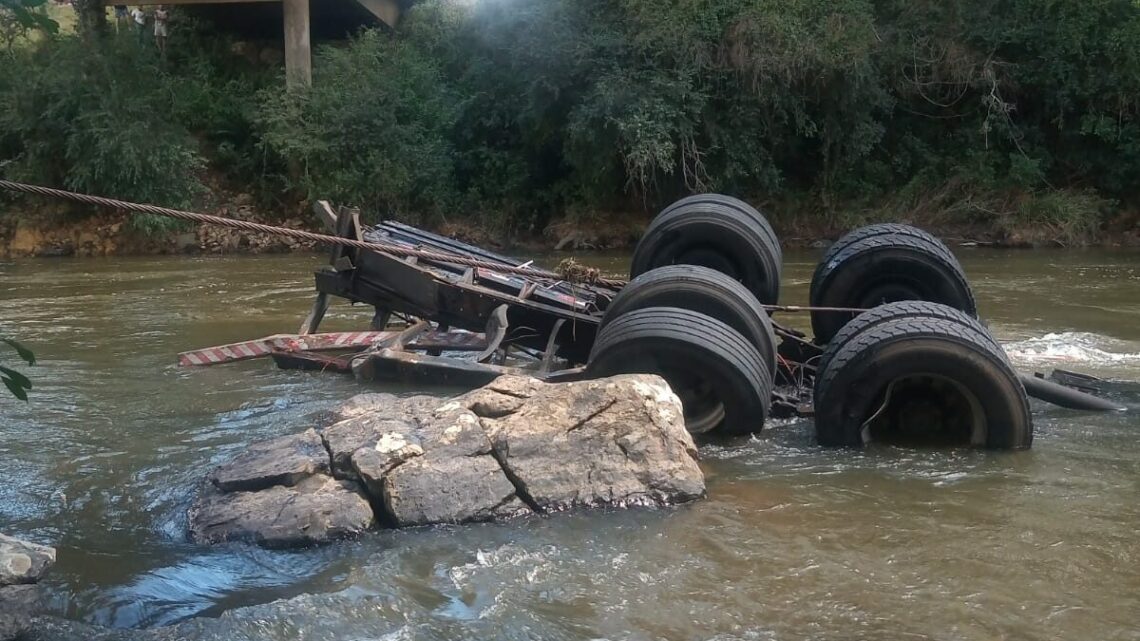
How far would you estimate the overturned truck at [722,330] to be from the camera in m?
6.27

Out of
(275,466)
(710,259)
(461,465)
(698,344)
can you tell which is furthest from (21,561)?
(710,259)

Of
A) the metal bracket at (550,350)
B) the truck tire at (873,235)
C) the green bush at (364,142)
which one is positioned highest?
the green bush at (364,142)

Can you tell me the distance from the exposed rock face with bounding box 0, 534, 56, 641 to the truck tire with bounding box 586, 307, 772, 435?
3.32 metres

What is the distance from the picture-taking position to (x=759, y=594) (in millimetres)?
4492

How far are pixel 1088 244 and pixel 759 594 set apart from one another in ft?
63.0

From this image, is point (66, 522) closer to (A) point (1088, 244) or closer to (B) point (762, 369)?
(B) point (762, 369)

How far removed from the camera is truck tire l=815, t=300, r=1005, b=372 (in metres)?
6.28

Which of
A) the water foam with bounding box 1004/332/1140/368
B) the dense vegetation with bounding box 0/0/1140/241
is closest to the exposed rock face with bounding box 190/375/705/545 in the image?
the water foam with bounding box 1004/332/1140/368

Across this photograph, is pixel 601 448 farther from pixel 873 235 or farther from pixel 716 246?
pixel 873 235

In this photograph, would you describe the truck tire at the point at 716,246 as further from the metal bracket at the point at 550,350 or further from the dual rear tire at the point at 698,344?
the dual rear tire at the point at 698,344

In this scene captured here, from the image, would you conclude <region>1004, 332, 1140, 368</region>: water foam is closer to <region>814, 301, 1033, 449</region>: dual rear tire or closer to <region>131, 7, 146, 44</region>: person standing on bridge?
<region>814, 301, 1033, 449</region>: dual rear tire

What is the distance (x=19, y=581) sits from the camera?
4.13m

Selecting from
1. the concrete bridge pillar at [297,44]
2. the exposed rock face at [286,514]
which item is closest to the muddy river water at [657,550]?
the exposed rock face at [286,514]

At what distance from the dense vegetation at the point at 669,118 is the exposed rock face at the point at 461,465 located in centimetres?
1545
